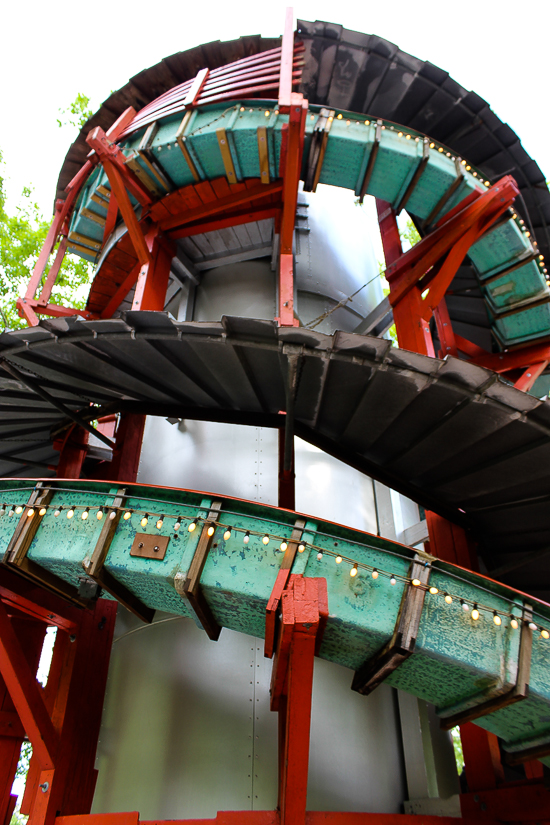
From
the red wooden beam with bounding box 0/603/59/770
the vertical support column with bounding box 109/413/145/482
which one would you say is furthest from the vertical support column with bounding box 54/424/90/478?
the red wooden beam with bounding box 0/603/59/770

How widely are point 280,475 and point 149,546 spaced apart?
2.42 metres

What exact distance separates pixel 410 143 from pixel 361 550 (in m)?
7.10

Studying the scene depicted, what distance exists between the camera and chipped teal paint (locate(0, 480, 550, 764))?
4789mm

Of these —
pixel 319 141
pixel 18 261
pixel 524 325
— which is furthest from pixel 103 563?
pixel 18 261

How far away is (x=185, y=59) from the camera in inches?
442

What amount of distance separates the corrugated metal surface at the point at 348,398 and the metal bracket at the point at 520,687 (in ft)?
5.58

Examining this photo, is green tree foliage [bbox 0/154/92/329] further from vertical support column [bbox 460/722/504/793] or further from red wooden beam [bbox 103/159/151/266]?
vertical support column [bbox 460/722/504/793]

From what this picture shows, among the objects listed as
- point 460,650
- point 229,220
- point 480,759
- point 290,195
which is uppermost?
point 229,220

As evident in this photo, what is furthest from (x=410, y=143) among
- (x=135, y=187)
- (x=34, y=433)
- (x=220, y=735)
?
(x=220, y=735)

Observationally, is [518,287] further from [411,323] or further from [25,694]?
[25,694]

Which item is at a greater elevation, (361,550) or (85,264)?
(85,264)

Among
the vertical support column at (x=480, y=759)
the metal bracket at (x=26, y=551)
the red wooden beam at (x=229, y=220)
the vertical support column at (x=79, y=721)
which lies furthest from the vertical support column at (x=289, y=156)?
the vertical support column at (x=480, y=759)

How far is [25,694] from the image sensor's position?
6.00 metres

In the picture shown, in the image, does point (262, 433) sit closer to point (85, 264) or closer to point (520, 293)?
point (520, 293)
